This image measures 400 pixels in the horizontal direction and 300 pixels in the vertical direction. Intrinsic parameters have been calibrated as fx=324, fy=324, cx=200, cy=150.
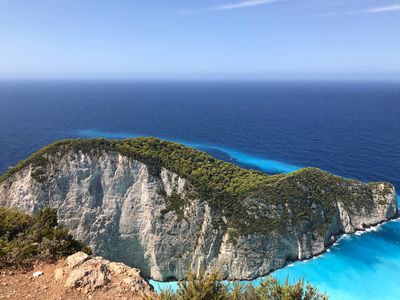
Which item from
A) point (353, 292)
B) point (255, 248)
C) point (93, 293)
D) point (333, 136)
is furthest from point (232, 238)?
point (333, 136)

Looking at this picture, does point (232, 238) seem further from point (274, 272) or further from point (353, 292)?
point (353, 292)

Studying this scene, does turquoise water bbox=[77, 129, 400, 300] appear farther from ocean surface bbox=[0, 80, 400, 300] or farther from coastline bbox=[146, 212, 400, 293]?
ocean surface bbox=[0, 80, 400, 300]

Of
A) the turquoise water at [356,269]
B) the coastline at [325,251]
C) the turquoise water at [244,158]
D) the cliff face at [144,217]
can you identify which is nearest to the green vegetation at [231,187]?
the cliff face at [144,217]

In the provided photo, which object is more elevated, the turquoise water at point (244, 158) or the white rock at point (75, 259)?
the white rock at point (75, 259)

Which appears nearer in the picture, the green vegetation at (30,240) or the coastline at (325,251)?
the green vegetation at (30,240)

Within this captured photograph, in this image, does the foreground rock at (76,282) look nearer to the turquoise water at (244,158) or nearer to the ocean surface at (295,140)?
the ocean surface at (295,140)

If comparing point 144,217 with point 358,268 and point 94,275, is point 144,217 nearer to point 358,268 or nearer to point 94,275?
point 94,275

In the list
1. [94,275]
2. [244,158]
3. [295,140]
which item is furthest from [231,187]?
[295,140]
